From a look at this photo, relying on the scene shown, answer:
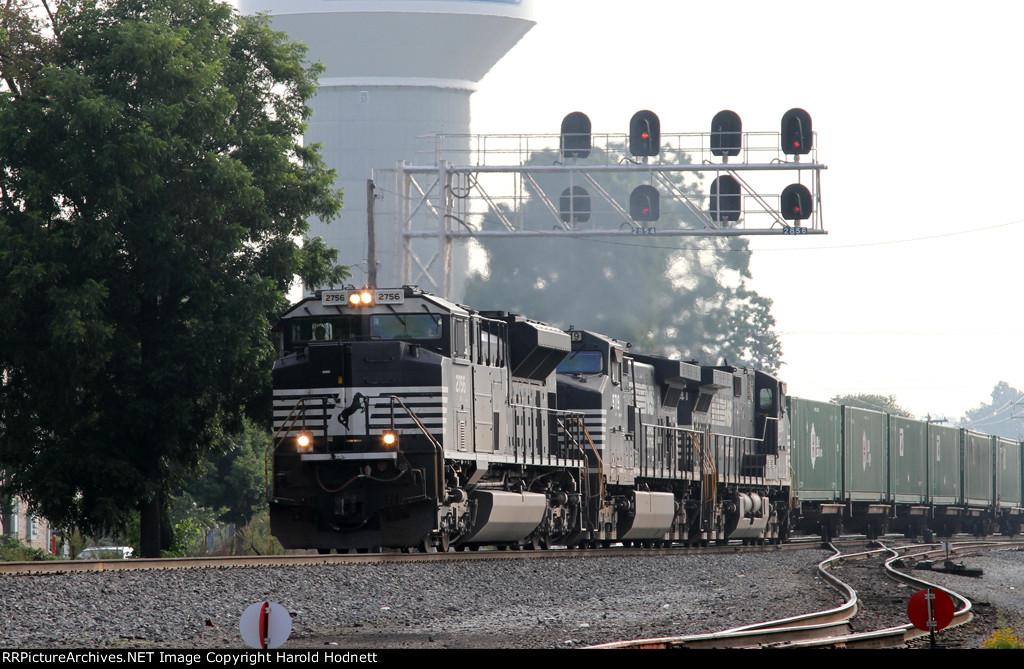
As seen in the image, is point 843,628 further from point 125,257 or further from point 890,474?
point 890,474

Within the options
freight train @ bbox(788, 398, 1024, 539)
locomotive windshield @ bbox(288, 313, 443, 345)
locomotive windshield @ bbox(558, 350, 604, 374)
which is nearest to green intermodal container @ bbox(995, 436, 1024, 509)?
freight train @ bbox(788, 398, 1024, 539)

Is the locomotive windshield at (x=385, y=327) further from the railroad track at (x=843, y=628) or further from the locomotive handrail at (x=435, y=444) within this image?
the railroad track at (x=843, y=628)

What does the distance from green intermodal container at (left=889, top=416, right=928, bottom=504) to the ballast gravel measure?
22.5 metres

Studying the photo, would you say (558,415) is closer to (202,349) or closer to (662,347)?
(202,349)

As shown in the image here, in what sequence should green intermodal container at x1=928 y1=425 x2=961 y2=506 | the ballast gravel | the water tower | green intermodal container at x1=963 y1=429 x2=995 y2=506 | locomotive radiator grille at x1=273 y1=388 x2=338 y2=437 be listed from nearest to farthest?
1. the ballast gravel
2. locomotive radiator grille at x1=273 y1=388 x2=338 y2=437
3. green intermodal container at x1=928 y1=425 x2=961 y2=506
4. green intermodal container at x1=963 y1=429 x2=995 y2=506
5. the water tower

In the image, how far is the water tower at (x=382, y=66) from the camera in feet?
381

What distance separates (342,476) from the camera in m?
19.0

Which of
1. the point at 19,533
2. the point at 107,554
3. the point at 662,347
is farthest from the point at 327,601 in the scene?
the point at 662,347

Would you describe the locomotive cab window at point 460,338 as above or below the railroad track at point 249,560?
above

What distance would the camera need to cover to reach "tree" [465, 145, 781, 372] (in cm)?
9619

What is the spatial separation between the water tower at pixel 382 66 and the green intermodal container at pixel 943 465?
75.1 meters

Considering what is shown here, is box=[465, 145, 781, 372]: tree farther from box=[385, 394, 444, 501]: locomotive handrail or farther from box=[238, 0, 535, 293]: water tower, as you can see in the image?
box=[385, 394, 444, 501]: locomotive handrail

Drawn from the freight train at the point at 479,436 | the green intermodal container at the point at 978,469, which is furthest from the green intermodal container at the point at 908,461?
the freight train at the point at 479,436
